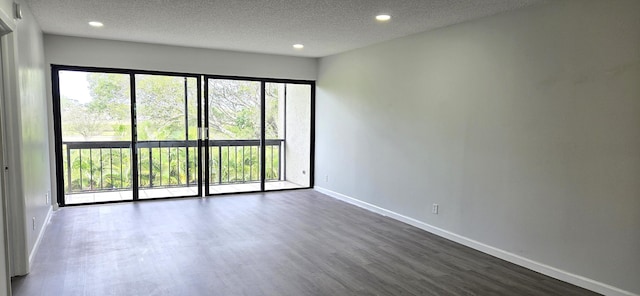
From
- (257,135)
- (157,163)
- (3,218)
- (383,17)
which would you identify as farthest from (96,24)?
(383,17)

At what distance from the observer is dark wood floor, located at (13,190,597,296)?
2984 millimetres

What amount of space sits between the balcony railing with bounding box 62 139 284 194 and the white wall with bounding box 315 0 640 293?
2.55 m

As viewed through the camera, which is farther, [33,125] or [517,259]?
[33,125]

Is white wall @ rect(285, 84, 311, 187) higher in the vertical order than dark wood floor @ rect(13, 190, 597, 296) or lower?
higher

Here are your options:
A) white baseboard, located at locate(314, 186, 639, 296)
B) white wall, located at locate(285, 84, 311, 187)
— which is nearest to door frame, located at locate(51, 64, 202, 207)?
white wall, located at locate(285, 84, 311, 187)

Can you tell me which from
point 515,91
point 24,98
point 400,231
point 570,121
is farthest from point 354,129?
point 24,98

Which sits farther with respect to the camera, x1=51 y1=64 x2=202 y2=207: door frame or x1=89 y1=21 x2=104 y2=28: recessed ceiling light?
x1=51 y1=64 x2=202 y2=207: door frame

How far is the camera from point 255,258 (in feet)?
11.8

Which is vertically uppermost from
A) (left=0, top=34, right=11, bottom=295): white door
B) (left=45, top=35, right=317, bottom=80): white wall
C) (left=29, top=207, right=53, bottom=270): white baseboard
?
(left=45, top=35, right=317, bottom=80): white wall

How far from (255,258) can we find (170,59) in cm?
363

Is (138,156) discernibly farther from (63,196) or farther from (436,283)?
(436,283)

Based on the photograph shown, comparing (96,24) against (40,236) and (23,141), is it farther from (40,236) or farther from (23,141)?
(40,236)

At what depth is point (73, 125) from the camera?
5504mm

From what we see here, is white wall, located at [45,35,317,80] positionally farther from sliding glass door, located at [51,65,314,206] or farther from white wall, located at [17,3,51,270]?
white wall, located at [17,3,51,270]
